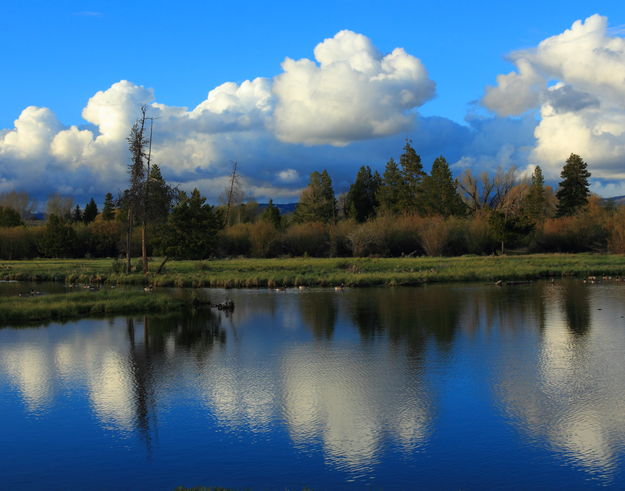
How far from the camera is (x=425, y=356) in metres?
17.3

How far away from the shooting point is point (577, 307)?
26.9 metres

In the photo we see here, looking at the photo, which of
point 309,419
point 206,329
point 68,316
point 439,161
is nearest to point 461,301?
point 206,329

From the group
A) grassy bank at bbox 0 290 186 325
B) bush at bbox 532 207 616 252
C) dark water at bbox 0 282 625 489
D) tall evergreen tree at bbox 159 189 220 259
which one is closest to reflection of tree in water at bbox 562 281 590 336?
dark water at bbox 0 282 625 489

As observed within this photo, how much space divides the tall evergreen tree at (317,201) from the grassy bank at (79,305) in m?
51.0

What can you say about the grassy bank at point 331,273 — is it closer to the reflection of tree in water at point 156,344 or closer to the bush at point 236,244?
the reflection of tree in water at point 156,344

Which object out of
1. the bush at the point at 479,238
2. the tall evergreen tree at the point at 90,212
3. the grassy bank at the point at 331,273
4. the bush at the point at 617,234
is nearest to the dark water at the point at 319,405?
the grassy bank at the point at 331,273

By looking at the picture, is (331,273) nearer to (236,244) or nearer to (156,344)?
(156,344)

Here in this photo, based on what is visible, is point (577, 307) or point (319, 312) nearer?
point (319, 312)

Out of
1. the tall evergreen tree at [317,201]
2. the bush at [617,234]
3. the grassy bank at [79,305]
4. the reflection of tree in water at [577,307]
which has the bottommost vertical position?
the reflection of tree in water at [577,307]

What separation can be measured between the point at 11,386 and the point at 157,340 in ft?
21.1

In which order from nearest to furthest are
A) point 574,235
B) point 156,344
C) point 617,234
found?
point 156,344, point 617,234, point 574,235

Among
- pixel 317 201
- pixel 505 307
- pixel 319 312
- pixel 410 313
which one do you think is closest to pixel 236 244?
pixel 317 201

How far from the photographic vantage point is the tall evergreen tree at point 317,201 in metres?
81.3

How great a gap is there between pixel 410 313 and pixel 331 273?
57.4 feet
